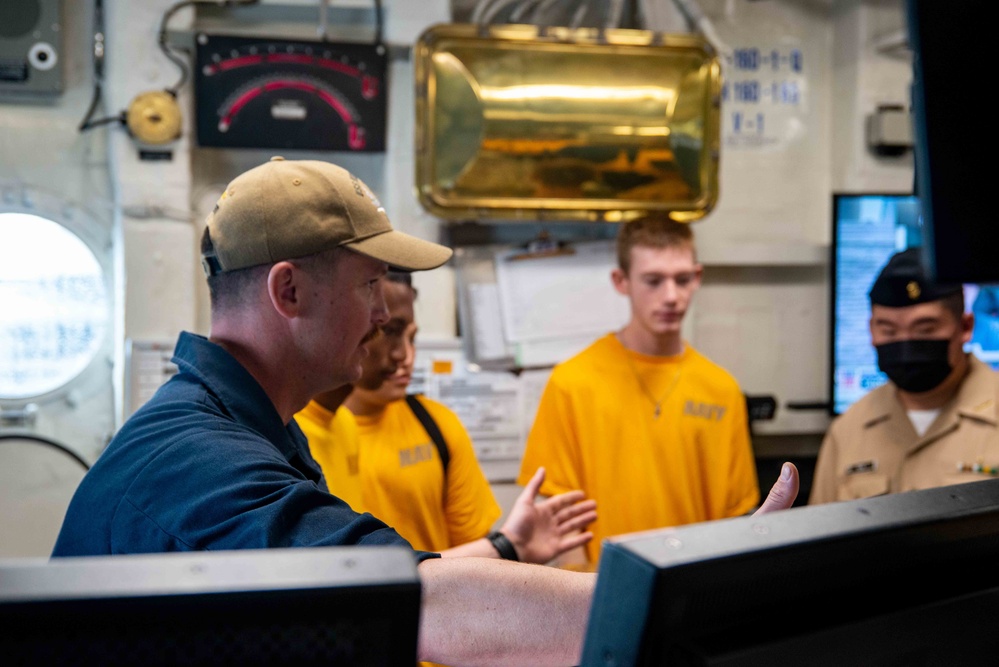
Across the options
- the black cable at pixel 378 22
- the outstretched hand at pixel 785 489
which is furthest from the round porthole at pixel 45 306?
the outstretched hand at pixel 785 489

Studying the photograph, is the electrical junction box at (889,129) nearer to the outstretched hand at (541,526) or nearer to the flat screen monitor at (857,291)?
the flat screen monitor at (857,291)

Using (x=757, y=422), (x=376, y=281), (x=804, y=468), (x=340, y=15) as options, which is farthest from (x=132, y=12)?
(x=804, y=468)

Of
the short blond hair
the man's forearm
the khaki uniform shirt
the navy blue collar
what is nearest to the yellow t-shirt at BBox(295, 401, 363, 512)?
the navy blue collar

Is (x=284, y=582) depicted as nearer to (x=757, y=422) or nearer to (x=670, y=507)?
(x=670, y=507)

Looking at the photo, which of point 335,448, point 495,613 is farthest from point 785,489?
point 335,448

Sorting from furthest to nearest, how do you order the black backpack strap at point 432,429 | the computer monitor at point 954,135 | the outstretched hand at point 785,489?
1. the black backpack strap at point 432,429
2. the outstretched hand at point 785,489
3. the computer monitor at point 954,135

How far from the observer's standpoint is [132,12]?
349cm

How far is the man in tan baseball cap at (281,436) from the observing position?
1097mm

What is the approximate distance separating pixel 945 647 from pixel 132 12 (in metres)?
3.56

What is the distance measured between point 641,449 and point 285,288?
1.75m

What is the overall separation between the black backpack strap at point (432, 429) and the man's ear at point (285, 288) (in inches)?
44.3

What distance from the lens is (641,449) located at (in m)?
3.05

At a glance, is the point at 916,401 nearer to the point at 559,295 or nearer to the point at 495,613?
the point at 559,295

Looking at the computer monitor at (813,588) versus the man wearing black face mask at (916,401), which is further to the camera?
the man wearing black face mask at (916,401)
